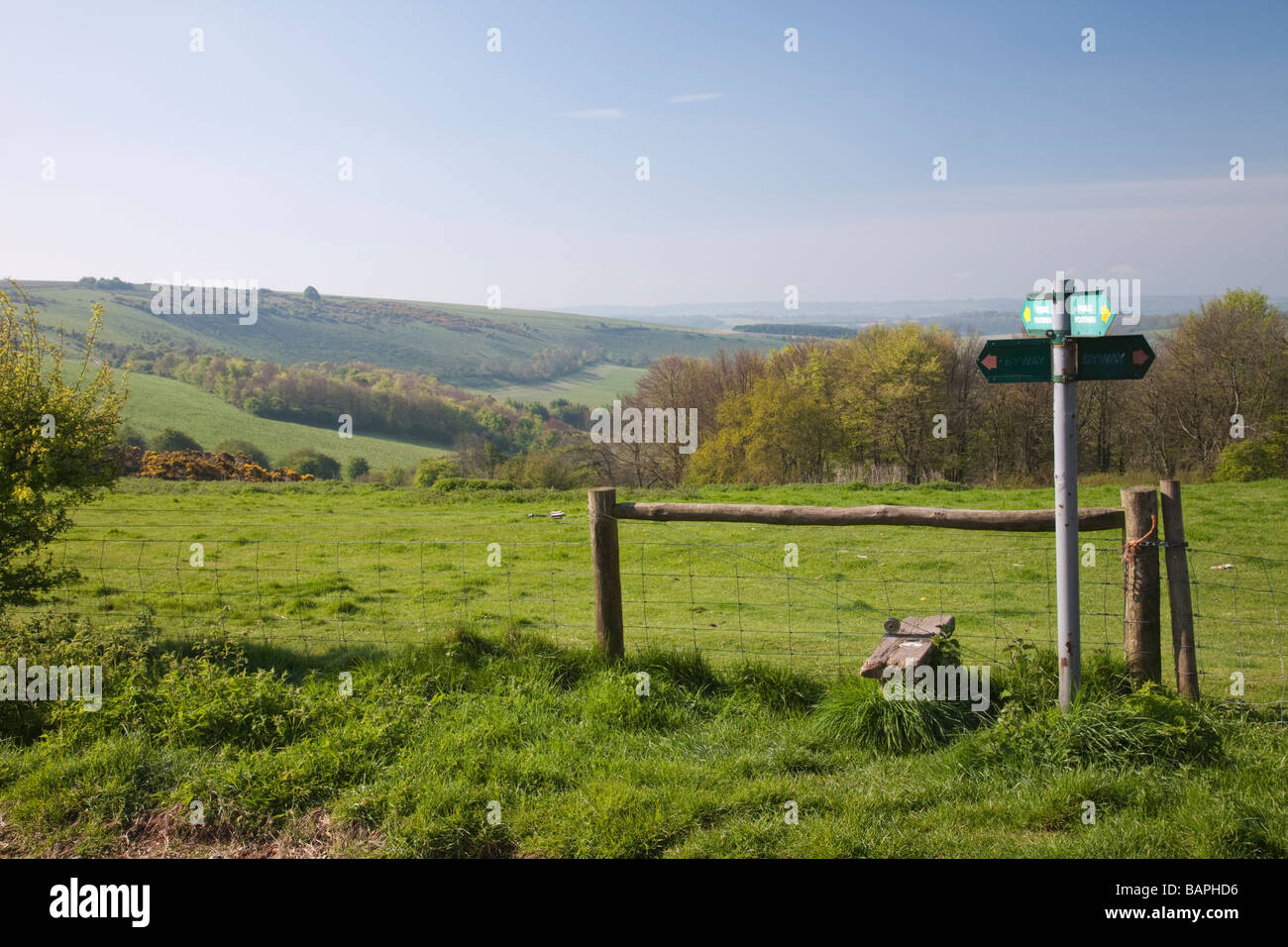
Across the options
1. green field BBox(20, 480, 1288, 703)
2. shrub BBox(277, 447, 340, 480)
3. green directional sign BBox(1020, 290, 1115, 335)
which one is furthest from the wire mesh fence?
shrub BBox(277, 447, 340, 480)

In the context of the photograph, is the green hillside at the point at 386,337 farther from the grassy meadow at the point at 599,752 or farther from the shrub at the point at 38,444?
the grassy meadow at the point at 599,752

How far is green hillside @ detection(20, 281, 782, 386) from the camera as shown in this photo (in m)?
124

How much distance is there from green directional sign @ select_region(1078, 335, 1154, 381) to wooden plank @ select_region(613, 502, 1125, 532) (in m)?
1.22

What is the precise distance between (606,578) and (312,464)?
49.0 m

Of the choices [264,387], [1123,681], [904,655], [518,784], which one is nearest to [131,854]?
[518,784]

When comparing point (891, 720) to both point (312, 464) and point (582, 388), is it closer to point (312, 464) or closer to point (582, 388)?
point (312, 464)

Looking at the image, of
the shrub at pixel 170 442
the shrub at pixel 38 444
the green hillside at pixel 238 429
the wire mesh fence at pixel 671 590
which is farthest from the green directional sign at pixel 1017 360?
the green hillside at pixel 238 429

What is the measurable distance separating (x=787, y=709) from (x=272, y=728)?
359 cm

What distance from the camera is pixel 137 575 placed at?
12.3 metres

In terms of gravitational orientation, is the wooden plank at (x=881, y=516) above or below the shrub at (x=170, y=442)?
below

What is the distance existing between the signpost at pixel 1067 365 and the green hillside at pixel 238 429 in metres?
57.5

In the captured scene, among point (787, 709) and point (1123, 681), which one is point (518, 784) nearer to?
point (787, 709)

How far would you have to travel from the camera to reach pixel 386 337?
166 meters

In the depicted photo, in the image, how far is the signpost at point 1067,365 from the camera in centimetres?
497
